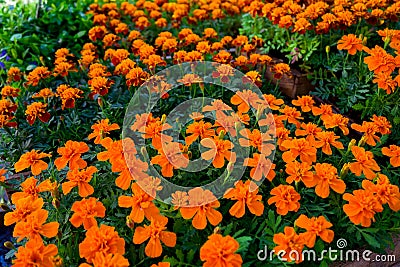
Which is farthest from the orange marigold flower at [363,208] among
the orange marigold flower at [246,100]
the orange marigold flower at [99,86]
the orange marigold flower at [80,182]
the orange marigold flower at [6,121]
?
the orange marigold flower at [6,121]

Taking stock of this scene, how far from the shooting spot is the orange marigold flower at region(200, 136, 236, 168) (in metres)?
1.51

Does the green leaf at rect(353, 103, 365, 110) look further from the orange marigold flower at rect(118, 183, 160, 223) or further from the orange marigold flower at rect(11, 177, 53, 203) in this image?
the orange marigold flower at rect(11, 177, 53, 203)

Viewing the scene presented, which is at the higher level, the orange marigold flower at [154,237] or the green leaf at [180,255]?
the orange marigold flower at [154,237]

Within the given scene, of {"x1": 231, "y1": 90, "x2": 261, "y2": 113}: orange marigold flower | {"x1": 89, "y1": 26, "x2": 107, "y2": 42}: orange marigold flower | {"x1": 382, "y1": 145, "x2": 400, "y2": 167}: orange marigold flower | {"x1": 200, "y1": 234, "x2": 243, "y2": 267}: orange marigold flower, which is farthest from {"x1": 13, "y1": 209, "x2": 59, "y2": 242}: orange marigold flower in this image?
{"x1": 89, "y1": 26, "x2": 107, "y2": 42}: orange marigold flower

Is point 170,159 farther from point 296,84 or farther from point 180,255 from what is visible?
point 296,84

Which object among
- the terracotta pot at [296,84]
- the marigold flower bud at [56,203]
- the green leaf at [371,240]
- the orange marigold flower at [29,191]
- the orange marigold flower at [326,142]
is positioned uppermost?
the orange marigold flower at [326,142]

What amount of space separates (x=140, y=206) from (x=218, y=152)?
1.15 feet

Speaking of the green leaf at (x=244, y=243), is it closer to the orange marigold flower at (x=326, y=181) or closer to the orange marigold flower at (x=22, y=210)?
the orange marigold flower at (x=326, y=181)

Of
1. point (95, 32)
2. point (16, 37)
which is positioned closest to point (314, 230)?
point (95, 32)

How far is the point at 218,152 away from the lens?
152cm

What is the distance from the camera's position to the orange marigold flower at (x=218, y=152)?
1510mm

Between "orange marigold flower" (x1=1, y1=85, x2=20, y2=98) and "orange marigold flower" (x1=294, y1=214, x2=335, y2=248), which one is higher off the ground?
"orange marigold flower" (x1=1, y1=85, x2=20, y2=98)

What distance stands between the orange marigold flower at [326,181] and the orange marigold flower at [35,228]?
2.88ft

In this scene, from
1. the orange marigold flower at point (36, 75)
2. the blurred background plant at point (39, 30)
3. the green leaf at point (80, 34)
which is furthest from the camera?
the green leaf at point (80, 34)
